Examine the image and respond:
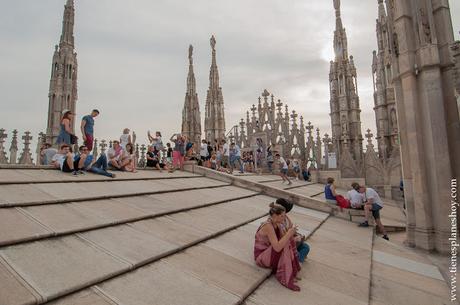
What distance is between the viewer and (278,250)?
3.13 m

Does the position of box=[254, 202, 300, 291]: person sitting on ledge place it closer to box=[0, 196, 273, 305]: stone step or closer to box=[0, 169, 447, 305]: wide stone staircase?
box=[0, 169, 447, 305]: wide stone staircase

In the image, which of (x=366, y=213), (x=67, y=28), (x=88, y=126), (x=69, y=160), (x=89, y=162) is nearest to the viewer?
(x=69, y=160)

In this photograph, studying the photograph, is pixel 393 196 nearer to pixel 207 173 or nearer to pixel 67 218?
pixel 207 173

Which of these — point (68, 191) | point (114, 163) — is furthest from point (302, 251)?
point (114, 163)

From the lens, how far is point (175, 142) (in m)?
10.5

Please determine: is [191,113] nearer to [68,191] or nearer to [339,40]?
[339,40]

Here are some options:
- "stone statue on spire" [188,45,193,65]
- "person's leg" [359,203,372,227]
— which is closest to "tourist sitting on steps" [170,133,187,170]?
"person's leg" [359,203,372,227]

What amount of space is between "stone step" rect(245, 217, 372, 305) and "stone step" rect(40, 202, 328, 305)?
0.23 meters

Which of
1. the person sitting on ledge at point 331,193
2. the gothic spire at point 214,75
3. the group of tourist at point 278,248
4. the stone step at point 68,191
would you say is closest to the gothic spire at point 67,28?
the gothic spire at point 214,75

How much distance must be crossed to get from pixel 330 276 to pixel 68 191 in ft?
14.9

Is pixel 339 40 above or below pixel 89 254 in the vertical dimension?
above

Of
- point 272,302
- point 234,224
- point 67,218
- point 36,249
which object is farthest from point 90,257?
point 234,224

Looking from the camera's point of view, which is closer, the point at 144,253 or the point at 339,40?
the point at 144,253

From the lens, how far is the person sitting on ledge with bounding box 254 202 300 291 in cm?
313
